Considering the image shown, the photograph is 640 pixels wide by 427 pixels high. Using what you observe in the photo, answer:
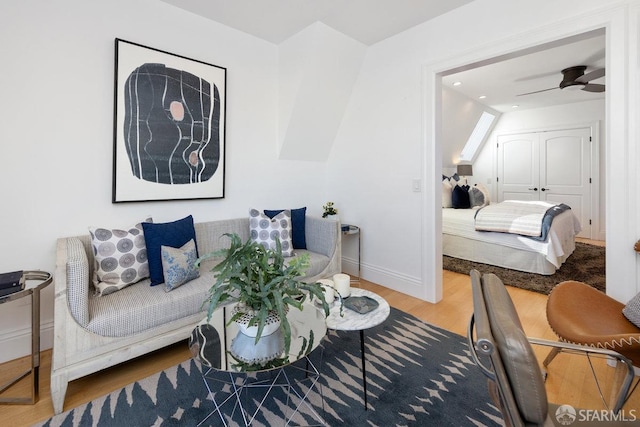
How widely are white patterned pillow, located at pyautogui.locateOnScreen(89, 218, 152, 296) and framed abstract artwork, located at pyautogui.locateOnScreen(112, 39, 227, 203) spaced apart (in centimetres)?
43

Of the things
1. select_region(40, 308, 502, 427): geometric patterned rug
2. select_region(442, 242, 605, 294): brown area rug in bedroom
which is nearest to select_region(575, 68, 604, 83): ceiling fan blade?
select_region(442, 242, 605, 294): brown area rug in bedroom

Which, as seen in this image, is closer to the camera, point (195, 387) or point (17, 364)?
point (195, 387)

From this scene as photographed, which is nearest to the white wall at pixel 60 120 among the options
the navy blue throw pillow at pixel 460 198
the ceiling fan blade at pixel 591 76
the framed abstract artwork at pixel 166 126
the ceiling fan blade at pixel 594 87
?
the framed abstract artwork at pixel 166 126

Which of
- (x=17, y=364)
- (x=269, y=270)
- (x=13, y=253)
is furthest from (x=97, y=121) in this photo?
(x=269, y=270)

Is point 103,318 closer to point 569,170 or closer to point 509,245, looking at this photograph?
point 509,245

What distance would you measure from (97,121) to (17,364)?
67.4 inches

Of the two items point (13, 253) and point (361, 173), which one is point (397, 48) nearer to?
point (361, 173)

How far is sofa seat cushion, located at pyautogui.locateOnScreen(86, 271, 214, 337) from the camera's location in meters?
1.66

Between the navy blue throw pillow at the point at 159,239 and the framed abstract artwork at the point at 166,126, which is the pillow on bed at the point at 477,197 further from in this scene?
the navy blue throw pillow at the point at 159,239

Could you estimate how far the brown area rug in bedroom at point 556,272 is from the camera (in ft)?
10.5

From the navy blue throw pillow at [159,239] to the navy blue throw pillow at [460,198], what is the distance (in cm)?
417

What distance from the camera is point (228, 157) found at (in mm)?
2951

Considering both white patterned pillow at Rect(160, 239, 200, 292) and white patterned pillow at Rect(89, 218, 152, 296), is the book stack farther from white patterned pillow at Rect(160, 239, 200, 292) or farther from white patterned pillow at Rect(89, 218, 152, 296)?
white patterned pillow at Rect(160, 239, 200, 292)

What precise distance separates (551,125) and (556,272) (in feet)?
12.7
